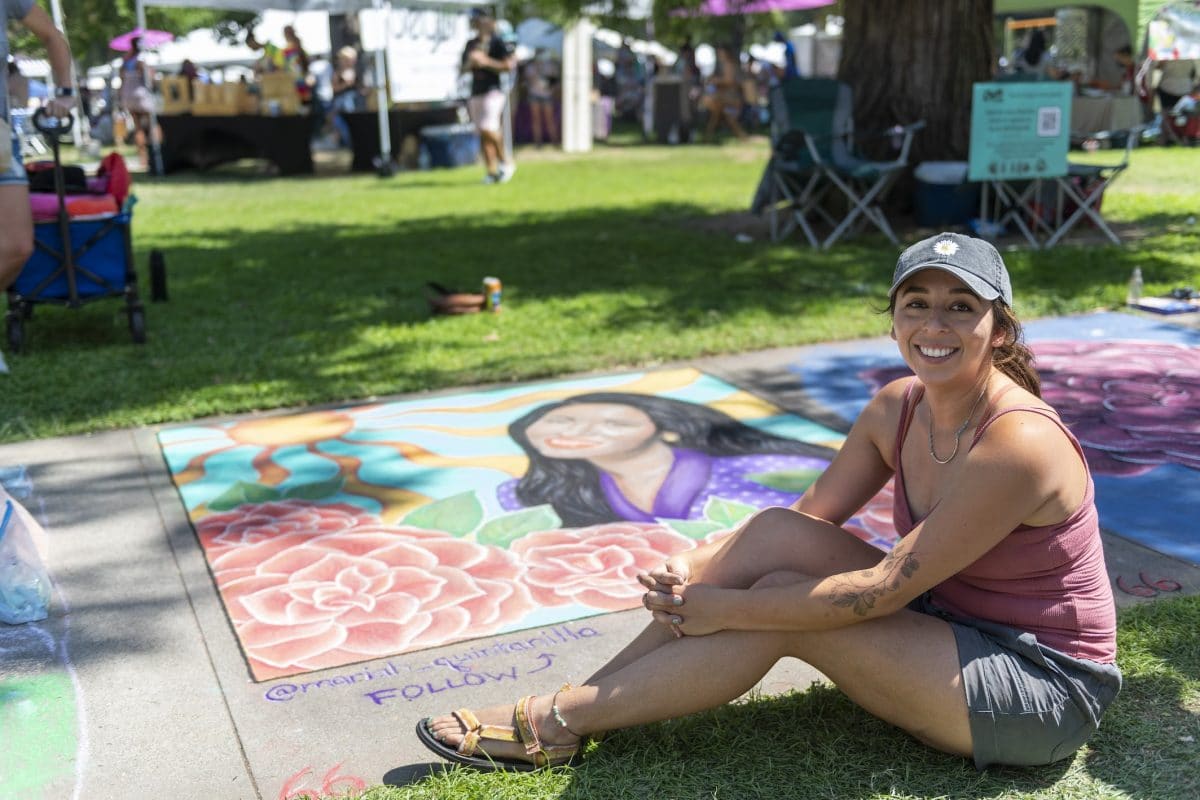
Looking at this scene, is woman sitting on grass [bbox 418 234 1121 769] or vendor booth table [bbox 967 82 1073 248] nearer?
woman sitting on grass [bbox 418 234 1121 769]

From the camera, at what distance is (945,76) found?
32.5 ft

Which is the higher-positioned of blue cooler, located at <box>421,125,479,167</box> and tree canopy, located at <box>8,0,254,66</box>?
tree canopy, located at <box>8,0,254,66</box>

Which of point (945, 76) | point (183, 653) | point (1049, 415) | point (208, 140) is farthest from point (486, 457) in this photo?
point (208, 140)

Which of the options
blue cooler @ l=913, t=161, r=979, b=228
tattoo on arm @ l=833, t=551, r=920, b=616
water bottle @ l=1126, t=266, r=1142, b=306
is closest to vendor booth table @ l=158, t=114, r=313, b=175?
blue cooler @ l=913, t=161, r=979, b=228

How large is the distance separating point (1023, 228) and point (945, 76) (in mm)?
1455

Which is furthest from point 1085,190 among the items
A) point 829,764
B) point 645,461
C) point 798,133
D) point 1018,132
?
point 829,764

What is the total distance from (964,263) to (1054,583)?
68 cm

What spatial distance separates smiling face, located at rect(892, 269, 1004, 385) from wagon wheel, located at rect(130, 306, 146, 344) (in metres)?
5.46

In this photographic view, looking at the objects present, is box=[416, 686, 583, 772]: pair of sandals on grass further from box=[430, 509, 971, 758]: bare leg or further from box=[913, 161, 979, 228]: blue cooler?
box=[913, 161, 979, 228]: blue cooler

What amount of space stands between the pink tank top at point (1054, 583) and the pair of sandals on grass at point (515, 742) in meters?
0.93

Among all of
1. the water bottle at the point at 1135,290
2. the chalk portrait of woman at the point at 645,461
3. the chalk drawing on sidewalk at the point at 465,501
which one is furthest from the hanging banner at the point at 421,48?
the chalk portrait of woman at the point at 645,461

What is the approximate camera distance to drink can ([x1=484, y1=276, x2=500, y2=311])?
773cm

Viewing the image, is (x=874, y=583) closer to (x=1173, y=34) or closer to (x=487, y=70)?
(x=487, y=70)

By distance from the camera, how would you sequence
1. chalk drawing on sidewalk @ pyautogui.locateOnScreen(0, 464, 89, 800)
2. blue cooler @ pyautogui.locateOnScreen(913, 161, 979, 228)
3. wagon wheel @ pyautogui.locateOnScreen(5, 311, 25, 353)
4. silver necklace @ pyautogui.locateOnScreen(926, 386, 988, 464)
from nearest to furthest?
1. silver necklace @ pyautogui.locateOnScreen(926, 386, 988, 464)
2. chalk drawing on sidewalk @ pyautogui.locateOnScreen(0, 464, 89, 800)
3. wagon wheel @ pyautogui.locateOnScreen(5, 311, 25, 353)
4. blue cooler @ pyautogui.locateOnScreen(913, 161, 979, 228)
